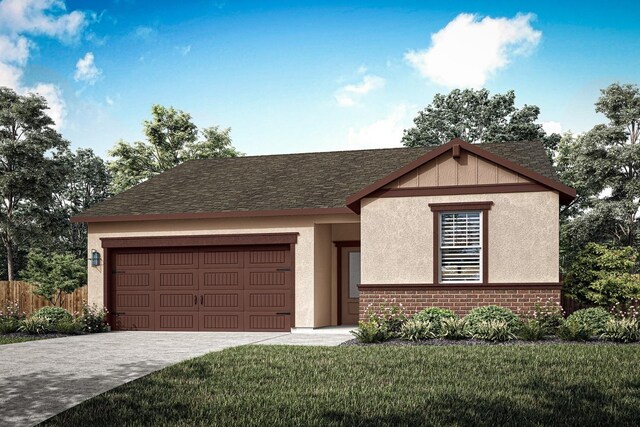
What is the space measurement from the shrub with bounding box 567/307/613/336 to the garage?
290 inches

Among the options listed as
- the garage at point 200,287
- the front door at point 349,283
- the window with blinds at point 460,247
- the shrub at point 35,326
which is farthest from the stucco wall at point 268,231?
the window with blinds at point 460,247

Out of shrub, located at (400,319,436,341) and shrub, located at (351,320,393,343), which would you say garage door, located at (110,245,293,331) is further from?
shrub, located at (400,319,436,341)

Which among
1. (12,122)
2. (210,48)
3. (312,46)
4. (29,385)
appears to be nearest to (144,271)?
(210,48)

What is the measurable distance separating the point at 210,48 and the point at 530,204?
10.1 m

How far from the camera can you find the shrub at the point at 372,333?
15115mm

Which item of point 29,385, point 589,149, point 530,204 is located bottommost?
point 29,385

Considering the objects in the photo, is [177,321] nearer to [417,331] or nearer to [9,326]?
[9,326]

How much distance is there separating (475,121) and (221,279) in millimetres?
24078

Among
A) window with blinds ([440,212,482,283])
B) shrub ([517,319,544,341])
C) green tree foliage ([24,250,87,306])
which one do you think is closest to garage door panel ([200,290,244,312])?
window with blinds ([440,212,482,283])

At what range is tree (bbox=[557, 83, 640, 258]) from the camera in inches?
1212

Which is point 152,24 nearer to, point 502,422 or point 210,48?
point 210,48

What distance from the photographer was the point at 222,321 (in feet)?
66.1

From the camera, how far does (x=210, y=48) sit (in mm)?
21156

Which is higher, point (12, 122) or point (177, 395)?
point (12, 122)
